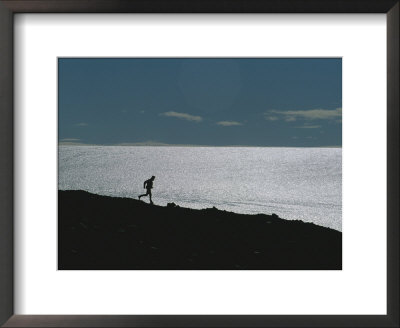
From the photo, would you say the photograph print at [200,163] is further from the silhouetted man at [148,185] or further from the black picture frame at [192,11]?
the black picture frame at [192,11]

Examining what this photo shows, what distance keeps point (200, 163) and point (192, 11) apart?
1351mm

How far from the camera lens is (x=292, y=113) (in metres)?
3.74

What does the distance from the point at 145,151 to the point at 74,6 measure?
1.38m

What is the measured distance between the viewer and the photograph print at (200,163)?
3566 millimetres

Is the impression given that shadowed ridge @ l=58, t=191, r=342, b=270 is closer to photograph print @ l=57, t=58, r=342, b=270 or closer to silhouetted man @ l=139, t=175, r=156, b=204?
photograph print @ l=57, t=58, r=342, b=270

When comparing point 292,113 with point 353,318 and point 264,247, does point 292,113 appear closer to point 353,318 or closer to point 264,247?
point 264,247

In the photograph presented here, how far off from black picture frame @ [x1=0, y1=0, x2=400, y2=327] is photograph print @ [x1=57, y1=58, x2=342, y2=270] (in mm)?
422

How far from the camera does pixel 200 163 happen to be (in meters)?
3.77

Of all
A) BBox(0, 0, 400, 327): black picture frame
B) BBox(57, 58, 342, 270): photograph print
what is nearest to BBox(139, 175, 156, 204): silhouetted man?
BBox(57, 58, 342, 270): photograph print

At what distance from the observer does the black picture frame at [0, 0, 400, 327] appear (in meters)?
3.26

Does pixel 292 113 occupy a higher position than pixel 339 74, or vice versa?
pixel 339 74

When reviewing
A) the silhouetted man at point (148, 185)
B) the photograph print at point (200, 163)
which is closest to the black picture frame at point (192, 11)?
the photograph print at point (200, 163)

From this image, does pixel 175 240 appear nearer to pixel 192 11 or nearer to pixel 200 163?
→ pixel 200 163

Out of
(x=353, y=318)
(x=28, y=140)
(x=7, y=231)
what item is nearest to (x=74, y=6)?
(x=28, y=140)
